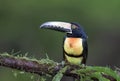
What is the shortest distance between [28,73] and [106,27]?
10.4 m

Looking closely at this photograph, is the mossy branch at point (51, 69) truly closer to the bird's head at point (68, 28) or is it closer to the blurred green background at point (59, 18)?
the bird's head at point (68, 28)

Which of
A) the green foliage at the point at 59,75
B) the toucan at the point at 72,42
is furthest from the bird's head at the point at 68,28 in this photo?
the green foliage at the point at 59,75

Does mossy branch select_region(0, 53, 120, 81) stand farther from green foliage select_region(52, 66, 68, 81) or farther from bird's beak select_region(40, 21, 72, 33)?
bird's beak select_region(40, 21, 72, 33)

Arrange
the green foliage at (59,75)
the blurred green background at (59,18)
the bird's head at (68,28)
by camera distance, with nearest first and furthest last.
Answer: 1. the green foliage at (59,75)
2. the bird's head at (68,28)
3. the blurred green background at (59,18)

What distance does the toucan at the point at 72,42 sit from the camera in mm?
8188

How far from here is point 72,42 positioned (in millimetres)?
8188

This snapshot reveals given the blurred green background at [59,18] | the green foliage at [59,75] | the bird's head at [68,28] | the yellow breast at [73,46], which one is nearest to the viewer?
the green foliage at [59,75]

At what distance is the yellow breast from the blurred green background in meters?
9.07

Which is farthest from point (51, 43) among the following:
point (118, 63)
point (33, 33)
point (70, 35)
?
point (70, 35)

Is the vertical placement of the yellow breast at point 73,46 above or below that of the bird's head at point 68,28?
below

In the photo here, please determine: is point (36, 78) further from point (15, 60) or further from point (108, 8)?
point (108, 8)

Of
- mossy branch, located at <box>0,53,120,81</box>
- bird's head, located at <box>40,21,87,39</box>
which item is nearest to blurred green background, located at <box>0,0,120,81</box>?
bird's head, located at <box>40,21,87,39</box>

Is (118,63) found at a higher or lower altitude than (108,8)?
lower

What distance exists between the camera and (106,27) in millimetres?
18203
